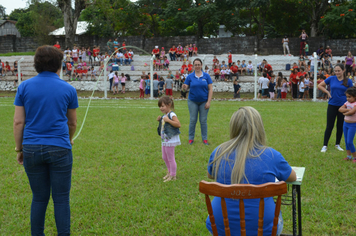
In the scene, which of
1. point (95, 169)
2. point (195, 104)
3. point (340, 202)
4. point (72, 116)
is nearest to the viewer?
point (72, 116)

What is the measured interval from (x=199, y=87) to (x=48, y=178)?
17.2ft

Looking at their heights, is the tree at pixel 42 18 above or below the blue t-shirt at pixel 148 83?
above

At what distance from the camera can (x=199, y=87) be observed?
26.2 ft

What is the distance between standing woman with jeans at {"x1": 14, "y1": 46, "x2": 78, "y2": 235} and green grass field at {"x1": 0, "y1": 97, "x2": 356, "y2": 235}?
97 cm

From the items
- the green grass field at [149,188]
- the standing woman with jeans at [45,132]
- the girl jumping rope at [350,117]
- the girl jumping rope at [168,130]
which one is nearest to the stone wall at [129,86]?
the green grass field at [149,188]

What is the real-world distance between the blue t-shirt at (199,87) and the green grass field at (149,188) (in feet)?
3.83

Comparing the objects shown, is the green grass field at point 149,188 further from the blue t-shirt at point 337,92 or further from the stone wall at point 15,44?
the stone wall at point 15,44

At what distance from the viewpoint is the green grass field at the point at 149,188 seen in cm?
407

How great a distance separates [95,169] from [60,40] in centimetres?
3804

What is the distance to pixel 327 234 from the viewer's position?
3773 mm

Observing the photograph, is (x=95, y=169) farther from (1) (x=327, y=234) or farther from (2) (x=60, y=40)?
(2) (x=60, y=40)

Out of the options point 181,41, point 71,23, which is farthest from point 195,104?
point 71,23

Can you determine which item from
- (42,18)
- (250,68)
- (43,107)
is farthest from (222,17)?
(43,107)

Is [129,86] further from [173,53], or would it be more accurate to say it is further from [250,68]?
[250,68]
